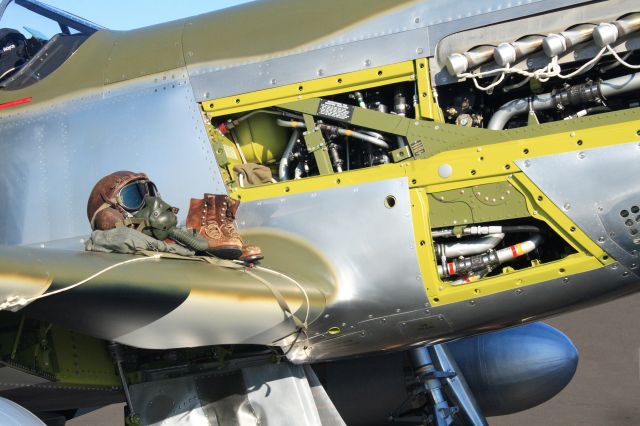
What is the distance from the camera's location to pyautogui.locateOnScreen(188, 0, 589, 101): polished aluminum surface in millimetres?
4855

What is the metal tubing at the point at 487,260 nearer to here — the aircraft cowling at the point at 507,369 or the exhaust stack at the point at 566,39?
the exhaust stack at the point at 566,39

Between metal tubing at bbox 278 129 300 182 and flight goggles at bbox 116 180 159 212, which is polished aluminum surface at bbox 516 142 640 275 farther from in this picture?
flight goggles at bbox 116 180 159 212

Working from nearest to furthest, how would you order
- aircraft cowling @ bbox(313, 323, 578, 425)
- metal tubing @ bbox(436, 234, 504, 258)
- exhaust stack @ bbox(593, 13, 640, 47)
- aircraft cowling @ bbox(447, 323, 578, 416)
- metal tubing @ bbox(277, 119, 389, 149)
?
exhaust stack @ bbox(593, 13, 640, 47), metal tubing @ bbox(436, 234, 504, 258), metal tubing @ bbox(277, 119, 389, 149), aircraft cowling @ bbox(313, 323, 578, 425), aircraft cowling @ bbox(447, 323, 578, 416)

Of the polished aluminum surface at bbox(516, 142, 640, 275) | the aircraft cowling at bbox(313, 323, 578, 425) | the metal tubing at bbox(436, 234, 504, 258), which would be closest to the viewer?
the polished aluminum surface at bbox(516, 142, 640, 275)

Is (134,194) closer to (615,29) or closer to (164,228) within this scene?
(164,228)

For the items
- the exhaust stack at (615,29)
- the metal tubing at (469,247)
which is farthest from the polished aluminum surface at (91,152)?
the exhaust stack at (615,29)

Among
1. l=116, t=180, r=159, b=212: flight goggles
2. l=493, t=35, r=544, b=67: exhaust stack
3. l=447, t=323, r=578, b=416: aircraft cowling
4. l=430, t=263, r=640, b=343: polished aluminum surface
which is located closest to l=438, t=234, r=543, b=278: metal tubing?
l=430, t=263, r=640, b=343: polished aluminum surface

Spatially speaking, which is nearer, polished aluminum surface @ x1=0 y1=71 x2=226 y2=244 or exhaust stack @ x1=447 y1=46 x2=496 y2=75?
exhaust stack @ x1=447 y1=46 x2=496 y2=75

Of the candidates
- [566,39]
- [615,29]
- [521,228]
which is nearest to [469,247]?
[521,228]

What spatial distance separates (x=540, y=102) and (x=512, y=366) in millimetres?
2456

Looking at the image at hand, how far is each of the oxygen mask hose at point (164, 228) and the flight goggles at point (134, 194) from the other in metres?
0.08

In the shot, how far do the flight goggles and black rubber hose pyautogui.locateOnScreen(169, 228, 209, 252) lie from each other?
0.25m

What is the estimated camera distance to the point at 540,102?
4820 millimetres

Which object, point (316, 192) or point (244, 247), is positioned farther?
point (316, 192)
